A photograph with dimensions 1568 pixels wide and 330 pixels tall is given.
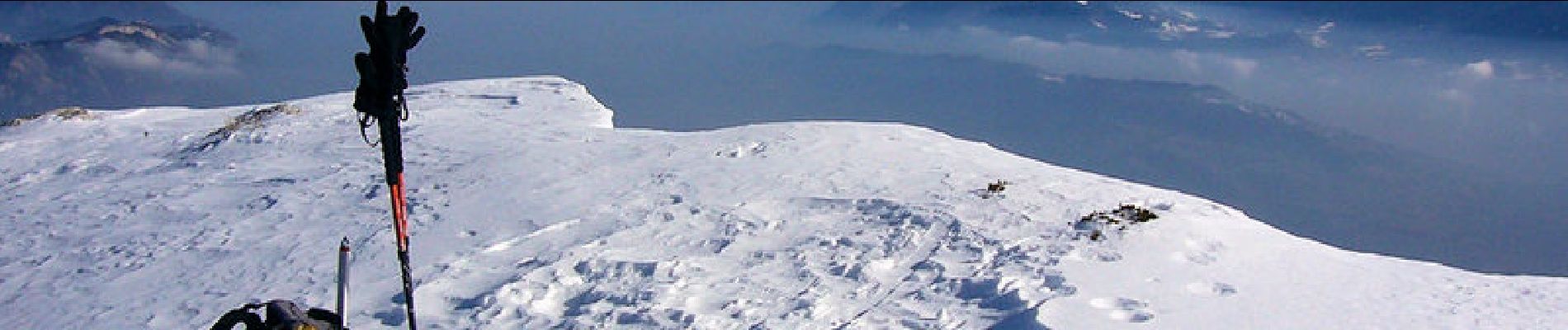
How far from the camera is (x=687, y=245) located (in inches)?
555

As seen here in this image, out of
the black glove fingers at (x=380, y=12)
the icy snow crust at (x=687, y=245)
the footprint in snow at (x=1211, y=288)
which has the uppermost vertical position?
the black glove fingers at (x=380, y=12)

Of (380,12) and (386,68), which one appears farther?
(386,68)

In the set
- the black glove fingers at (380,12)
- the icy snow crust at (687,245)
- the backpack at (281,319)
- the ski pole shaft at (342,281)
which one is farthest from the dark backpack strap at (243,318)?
the black glove fingers at (380,12)

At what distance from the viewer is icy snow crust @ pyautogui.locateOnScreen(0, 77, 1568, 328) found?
11461 mm

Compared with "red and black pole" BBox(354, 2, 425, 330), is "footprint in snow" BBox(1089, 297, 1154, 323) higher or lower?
lower

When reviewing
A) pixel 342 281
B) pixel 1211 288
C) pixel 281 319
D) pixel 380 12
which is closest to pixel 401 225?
pixel 342 281

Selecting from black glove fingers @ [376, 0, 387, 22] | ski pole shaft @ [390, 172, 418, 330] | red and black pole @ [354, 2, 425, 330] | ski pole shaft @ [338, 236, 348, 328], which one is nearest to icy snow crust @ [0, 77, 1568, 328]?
ski pole shaft @ [390, 172, 418, 330]

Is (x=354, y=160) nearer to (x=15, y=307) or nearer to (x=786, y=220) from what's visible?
(x=15, y=307)

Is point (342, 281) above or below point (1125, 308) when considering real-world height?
above

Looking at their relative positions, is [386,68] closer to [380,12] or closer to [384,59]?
[384,59]

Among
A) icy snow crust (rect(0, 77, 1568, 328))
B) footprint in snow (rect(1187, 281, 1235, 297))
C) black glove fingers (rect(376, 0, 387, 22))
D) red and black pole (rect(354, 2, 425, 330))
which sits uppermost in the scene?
black glove fingers (rect(376, 0, 387, 22))

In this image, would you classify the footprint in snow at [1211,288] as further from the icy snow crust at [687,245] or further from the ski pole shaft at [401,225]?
the ski pole shaft at [401,225]

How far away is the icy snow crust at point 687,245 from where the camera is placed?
37.6 ft

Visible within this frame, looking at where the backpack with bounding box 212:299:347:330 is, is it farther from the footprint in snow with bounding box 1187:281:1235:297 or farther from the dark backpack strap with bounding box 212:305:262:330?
the footprint in snow with bounding box 1187:281:1235:297
